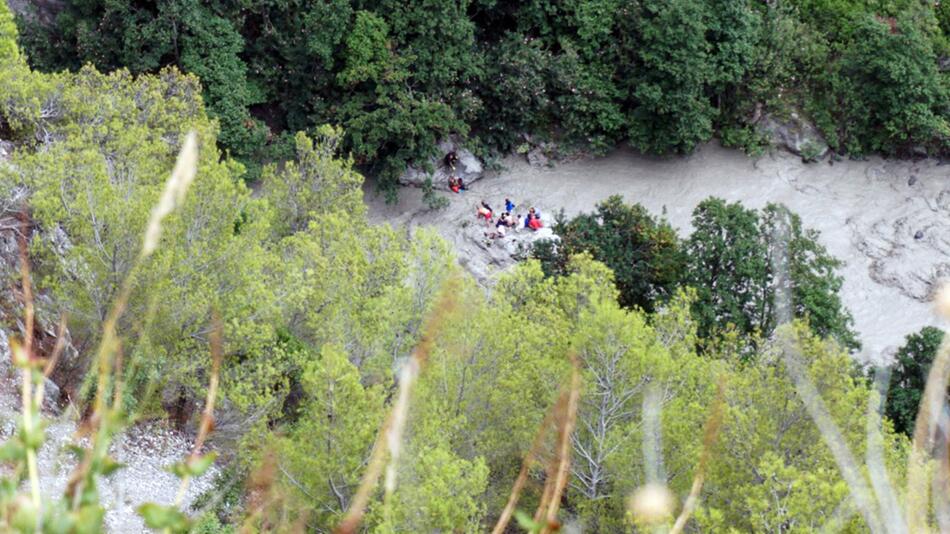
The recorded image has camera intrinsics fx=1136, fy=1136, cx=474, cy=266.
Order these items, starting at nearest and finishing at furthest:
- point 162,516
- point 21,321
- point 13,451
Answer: point 162,516 → point 13,451 → point 21,321

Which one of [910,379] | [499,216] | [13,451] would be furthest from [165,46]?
[13,451]

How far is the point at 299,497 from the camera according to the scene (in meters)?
18.5

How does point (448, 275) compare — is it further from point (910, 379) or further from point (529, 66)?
point (529, 66)

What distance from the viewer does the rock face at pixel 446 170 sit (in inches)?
1551

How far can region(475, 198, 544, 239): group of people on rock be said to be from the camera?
38.1 meters

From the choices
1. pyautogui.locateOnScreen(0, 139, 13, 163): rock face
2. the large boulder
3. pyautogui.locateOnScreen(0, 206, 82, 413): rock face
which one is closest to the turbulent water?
the large boulder

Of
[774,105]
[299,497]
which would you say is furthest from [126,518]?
[774,105]

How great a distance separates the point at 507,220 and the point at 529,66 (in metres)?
5.69

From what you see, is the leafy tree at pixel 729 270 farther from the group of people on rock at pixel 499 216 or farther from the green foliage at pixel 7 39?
the green foliage at pixel 7 39

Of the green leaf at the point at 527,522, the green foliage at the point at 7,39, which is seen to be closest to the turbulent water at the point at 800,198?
the green foliage at the point at 7,39

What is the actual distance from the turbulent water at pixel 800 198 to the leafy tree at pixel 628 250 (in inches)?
199

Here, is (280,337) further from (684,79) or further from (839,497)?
(684,79)

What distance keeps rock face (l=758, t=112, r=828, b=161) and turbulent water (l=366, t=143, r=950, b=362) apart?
1.46ft

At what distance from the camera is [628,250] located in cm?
3228
